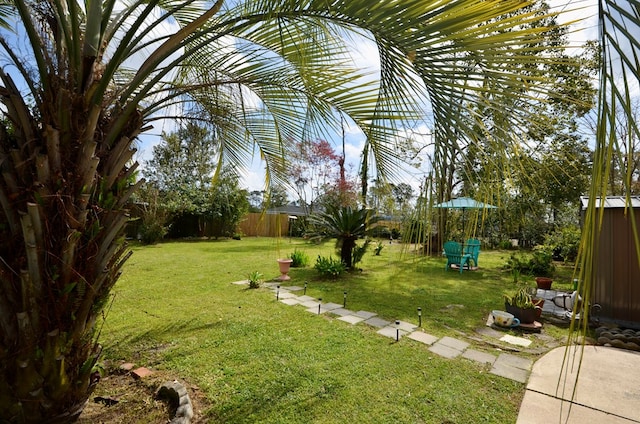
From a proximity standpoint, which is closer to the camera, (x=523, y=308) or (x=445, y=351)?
(x=445, y=351)

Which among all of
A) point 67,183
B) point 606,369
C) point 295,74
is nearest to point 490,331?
point 606,369

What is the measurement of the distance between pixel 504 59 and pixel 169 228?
728 inches

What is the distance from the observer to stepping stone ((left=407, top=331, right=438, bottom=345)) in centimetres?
396

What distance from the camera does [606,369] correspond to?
10.7ft

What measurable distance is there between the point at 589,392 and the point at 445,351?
4.21 ft

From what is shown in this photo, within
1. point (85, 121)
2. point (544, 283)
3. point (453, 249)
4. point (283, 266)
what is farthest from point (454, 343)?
point (453, 249)

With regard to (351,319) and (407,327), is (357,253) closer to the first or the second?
(351,319)

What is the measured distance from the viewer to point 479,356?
3.57 meters

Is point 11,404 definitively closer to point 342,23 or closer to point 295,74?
point 342,23

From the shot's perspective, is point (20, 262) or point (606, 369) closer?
point (20, 262)

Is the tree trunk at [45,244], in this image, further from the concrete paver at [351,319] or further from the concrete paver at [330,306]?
the concrete paver at [330,306]

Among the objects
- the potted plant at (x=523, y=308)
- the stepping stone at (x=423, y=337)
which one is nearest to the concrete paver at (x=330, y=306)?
the stepping stone at (x=423, y=337)

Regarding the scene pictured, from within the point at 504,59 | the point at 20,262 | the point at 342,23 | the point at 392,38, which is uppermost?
the point at 342,23

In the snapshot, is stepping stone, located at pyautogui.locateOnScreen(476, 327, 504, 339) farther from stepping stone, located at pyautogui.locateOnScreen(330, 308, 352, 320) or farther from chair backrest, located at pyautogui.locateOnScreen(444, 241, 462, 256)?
chair backrest, located at pyautogui.locateOnScreen(444, 241, 462, 256)
